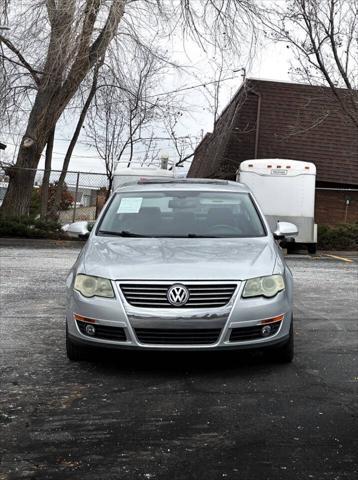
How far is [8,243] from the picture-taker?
1800 centimetres

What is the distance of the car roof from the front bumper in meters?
2.05

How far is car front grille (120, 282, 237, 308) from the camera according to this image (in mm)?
4777

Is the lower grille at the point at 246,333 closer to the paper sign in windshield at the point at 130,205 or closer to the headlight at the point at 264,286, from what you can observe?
the headlight at the point at 264,286

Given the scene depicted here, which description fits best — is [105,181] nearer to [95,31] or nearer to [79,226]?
[95,31]

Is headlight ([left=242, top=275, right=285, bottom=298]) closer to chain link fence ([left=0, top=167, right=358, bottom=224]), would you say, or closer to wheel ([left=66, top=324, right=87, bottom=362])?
wheel ([left=66, top=324, right=87, bottom=362])

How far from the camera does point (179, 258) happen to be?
16.6ft

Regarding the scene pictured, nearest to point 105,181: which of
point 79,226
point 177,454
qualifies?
point 79,226

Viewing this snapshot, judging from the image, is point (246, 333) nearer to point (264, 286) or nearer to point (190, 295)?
point (264, 286)

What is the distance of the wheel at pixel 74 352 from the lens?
5.19 meters

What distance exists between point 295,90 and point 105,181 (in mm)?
8409

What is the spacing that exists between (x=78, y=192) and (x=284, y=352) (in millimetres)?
17053

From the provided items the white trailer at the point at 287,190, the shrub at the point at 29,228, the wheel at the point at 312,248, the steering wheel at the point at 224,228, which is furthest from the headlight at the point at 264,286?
the shrub at the point at 29,228

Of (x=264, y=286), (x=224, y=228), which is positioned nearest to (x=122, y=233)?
(x=224, y=228)

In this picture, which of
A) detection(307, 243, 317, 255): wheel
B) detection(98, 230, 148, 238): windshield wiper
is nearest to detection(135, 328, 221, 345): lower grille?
detection(98, 230, 148, 238): windshield wiper
